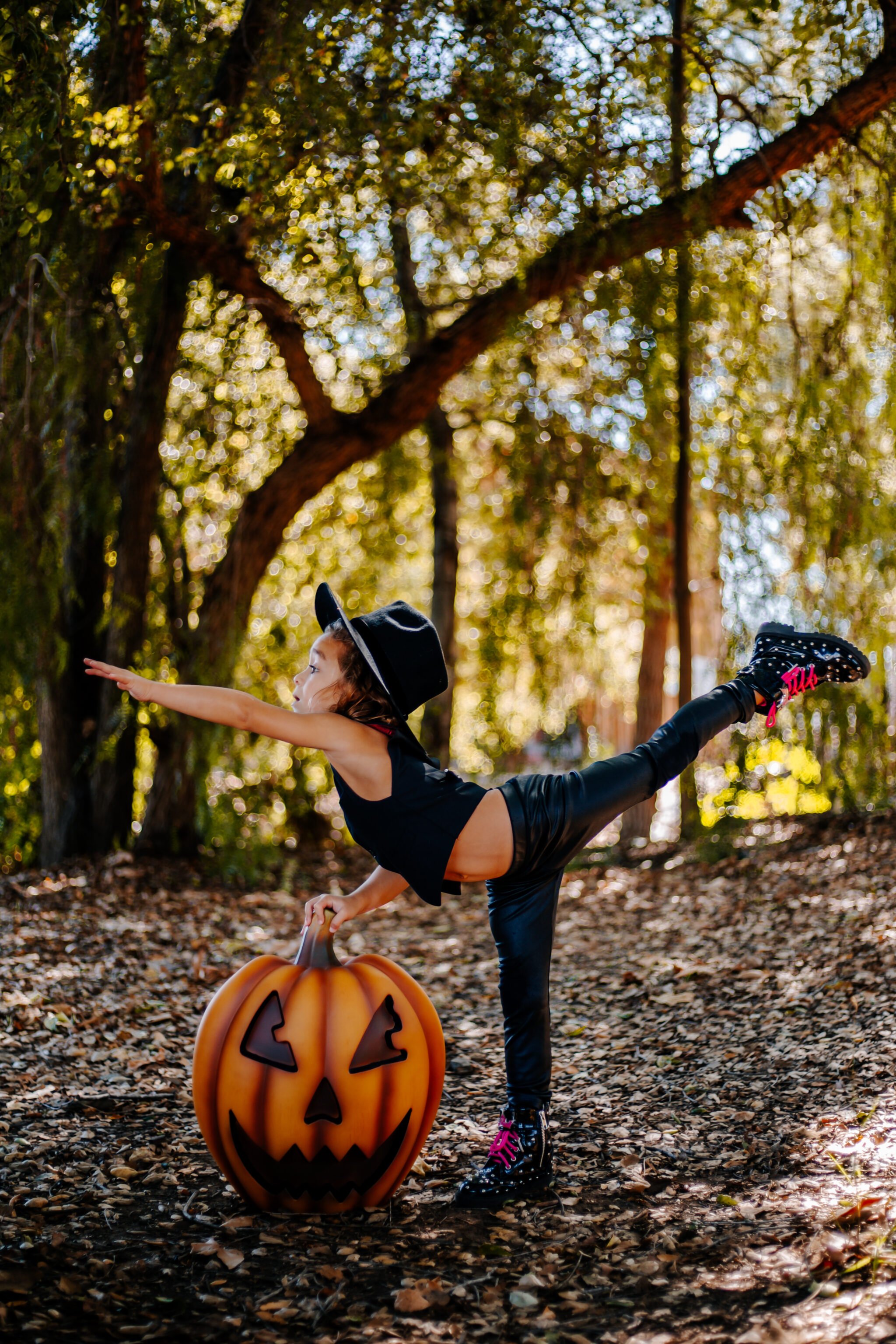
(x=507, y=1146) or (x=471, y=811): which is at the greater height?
(x=471, y=811)

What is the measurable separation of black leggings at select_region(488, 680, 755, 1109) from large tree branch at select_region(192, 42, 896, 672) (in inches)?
129

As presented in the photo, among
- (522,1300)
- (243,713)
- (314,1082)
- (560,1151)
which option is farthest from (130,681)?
(560,1151)

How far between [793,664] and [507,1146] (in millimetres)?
1444

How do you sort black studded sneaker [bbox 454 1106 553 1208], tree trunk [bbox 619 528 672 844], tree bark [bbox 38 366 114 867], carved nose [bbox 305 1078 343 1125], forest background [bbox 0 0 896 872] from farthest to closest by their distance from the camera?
tree trunk [bbox 619 528 672 844] → tree bark [bbox 38 366 114 867] → forest background [bbox 0 0 896 872] → black studded sneaker [bbox 454 1106 553 1208] → carved nose [bbox 305 1078 343 1125]

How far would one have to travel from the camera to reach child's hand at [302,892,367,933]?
2.54m

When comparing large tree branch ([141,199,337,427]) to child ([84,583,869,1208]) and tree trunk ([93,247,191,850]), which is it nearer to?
tree trunk ([93,247,191,850])

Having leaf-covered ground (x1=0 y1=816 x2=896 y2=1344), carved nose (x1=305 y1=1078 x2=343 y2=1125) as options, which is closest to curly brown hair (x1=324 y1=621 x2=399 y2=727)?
carved nose (x1=305 y1=1078 x2=343 y2=1125)

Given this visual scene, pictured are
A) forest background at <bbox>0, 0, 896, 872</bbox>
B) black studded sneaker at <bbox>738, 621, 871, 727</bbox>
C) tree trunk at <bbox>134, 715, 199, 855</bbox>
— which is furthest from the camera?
tree trunk at <bbox>134, 715, 199, 855</bbox>

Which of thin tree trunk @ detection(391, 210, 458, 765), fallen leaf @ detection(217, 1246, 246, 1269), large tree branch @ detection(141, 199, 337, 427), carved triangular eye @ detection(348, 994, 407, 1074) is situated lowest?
fallen leaf @ detection(217, 1246, 246, 1269)

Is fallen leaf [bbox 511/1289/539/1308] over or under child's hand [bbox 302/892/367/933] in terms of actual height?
under

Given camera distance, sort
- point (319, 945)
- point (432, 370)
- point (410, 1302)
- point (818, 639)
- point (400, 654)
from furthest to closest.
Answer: point (432, 370)
point (818, 639)
point (400, 654)
point (319, 945)
point (410, 1302)

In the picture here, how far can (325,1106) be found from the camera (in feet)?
7.93

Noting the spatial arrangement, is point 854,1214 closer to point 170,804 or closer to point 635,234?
point 635,234

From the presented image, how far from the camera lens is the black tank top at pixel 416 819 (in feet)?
8.46
